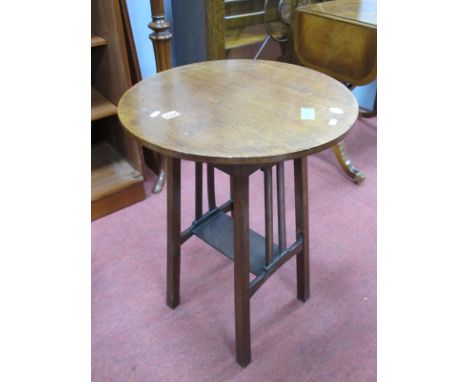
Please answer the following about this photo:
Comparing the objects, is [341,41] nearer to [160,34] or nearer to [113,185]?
[160,34]

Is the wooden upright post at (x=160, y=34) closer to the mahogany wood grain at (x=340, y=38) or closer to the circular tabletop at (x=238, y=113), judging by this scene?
the circular tabletop at (x=238, y=113)

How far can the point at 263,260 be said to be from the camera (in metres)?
1.29

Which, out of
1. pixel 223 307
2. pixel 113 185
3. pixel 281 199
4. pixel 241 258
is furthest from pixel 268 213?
pixel 113 185

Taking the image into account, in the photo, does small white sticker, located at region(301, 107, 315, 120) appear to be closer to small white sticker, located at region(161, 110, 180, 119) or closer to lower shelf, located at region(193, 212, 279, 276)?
small white sticker, located at region(161, 110, 180, 119)

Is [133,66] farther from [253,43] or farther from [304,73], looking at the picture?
[304,73]

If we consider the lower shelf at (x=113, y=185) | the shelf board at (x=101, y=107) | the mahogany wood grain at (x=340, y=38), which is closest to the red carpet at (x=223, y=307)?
the lower shelf at (x=113, y=185)

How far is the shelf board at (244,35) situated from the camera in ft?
6.39

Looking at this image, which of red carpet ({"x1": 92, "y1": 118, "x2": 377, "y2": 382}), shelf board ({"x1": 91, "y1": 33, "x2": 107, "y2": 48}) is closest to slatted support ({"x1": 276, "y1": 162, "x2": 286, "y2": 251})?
red carpet ({"x1": 92, "y1": 118, "x2": 377, "y2": 382})

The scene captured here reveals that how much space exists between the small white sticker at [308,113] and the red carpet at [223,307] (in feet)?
2.40

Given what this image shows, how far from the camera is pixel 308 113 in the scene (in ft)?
3.27

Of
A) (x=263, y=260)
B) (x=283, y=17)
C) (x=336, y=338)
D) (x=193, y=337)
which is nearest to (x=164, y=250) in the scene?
(x=193, y=337)

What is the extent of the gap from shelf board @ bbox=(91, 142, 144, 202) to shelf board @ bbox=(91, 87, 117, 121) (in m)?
0.28

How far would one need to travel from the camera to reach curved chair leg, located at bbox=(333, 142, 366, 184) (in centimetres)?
207

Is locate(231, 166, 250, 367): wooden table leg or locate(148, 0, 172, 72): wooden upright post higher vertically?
locate(148, 0, 172, 72): wooden upright post
